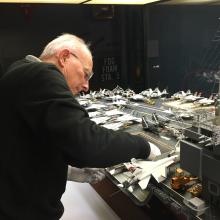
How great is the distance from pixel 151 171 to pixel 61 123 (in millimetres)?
494

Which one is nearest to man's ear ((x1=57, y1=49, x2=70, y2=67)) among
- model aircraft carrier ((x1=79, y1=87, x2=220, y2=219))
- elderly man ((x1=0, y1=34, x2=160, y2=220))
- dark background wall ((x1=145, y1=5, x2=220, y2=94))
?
elderly man ((x1=0, y1=34, x2=160, y2=220))

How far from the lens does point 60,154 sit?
922 millimetres

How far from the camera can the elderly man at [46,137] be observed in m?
0.82

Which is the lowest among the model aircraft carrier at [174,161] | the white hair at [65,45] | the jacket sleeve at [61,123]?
the model aircraft carrier at [174,161]

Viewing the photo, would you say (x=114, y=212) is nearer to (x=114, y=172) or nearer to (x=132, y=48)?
(x=114, y=172)

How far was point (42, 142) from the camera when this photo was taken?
35.2 inches

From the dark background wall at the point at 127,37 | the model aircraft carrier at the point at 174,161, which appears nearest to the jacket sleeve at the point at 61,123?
the model aircraft carrier at the point at 174,161

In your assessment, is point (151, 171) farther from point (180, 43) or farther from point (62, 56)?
point (180, 43)

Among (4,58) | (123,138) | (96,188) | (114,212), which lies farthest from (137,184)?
(4,58)

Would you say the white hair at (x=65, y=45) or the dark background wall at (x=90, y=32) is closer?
the white hair at (x=65, y=45)

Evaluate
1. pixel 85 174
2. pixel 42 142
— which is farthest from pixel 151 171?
pixel 42 142

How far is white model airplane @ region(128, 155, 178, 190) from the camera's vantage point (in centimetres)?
111

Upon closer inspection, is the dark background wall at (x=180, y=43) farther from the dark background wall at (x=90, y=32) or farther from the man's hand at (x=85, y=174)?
the man's hand at (x=85, y=174)

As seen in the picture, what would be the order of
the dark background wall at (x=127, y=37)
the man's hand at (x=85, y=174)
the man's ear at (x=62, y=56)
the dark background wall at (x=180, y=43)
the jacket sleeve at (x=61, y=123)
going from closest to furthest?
the jacket sleeve at (x=61, y=123) < the man's ear at (x=62, y=56) < the man's hand at (x=85, y=174) < the dark background wall at (x=180, y=43) < the dark background wall at (x=127, y=37)
